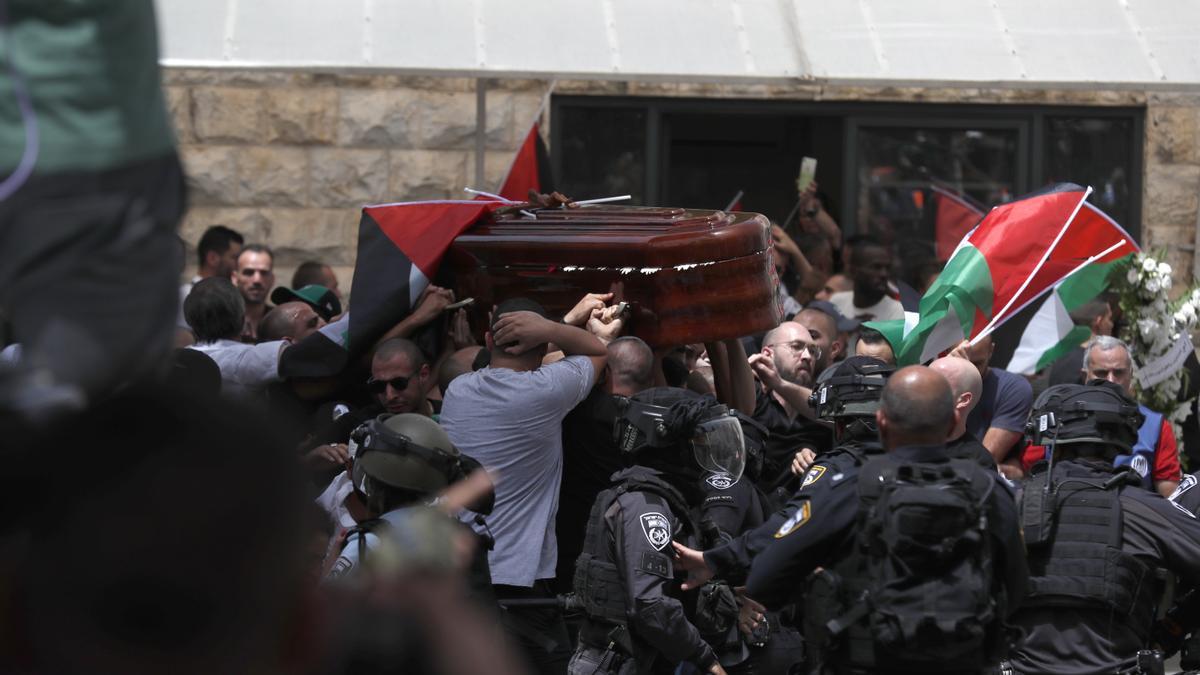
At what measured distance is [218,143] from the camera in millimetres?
10094

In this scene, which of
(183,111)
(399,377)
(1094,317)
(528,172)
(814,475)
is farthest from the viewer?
(183,111)

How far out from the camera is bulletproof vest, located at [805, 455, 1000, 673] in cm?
433

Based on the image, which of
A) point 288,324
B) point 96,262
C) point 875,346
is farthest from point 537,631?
point 96,262

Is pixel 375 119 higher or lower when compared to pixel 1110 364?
higher

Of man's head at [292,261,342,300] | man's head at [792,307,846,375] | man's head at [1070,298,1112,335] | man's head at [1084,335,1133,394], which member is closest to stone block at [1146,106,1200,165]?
man's head at [1070,298,1112,335]

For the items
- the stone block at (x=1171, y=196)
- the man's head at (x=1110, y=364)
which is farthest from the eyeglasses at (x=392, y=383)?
the stone block at (x=1171, y=196)

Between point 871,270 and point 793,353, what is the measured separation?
2.39 metres

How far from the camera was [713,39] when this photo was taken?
334 inches

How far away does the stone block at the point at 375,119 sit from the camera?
10180 mm

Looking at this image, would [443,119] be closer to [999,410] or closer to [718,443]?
[999,410]

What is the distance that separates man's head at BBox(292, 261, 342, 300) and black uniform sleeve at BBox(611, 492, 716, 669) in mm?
4039

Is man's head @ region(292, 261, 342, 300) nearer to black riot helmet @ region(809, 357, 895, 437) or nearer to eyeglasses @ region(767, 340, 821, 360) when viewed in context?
eyeglasses @ region(767, 340, 821, 360)

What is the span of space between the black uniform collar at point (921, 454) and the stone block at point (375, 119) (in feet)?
20.4

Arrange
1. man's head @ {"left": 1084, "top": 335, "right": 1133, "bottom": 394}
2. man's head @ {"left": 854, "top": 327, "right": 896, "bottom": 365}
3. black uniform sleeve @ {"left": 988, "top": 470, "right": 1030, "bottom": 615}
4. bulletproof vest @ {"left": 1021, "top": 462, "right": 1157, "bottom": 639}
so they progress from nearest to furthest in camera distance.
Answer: black uniform sleeve @ {"left": 988, "top": 470, "right": 1030, "bottom": 615}
bulletproof vest @ {"left": 1021, "top": 462, "right": 1157, "bottom": 639}
man's head @ {"left": 1084, "top": 335, "right": 1133, "bottom": 394}
man's head @ {"left": 854, "top": 327, "right": 896, "bottom": 365}
